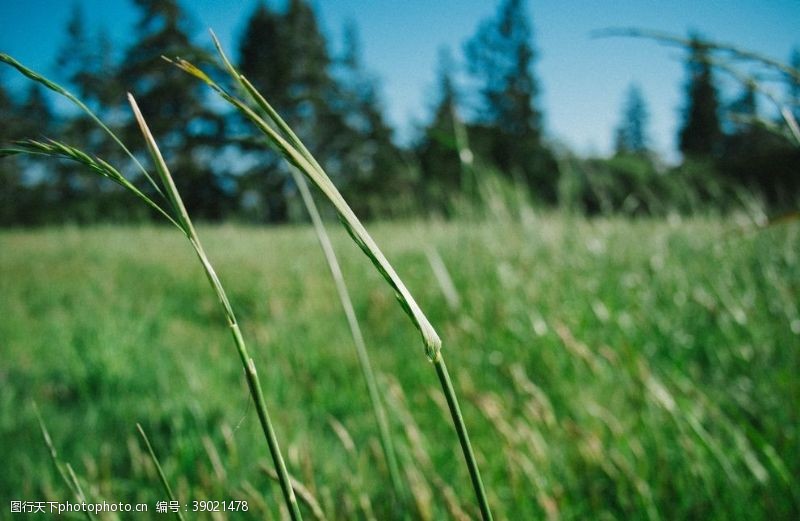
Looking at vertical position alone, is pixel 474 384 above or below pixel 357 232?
below

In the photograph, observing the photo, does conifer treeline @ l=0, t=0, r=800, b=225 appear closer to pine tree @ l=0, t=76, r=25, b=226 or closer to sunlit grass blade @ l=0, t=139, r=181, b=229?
pine tree @ l=0, t=76, r=25, b=226

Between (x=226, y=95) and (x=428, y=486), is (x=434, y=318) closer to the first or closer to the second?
(x=428, y=486)

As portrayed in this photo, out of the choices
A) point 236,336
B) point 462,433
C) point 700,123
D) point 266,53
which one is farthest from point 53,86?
point 700,123

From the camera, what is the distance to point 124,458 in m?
1.10

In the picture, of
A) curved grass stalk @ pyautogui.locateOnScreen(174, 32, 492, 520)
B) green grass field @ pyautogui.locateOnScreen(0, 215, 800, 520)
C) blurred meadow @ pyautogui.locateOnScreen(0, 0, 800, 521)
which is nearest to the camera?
curved grass stalk @ pyautogui.locateOnScreen(174, 32, 492, 520)

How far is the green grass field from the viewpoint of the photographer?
80cm

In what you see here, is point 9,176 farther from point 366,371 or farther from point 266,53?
point 366,371

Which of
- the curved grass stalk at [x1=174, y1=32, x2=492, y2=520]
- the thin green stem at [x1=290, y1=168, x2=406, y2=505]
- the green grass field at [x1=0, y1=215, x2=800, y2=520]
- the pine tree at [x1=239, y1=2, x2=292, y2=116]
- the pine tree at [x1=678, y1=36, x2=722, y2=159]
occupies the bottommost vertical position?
the green grass field at [x1=0, y1=215, x2=800, y2=520]

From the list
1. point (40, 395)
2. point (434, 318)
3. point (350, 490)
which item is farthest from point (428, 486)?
point (40, 395)

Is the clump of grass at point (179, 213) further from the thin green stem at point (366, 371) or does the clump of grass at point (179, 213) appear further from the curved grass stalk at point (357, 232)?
the thin green stem at point (366, 371)

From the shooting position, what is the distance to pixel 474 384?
1.34 metres

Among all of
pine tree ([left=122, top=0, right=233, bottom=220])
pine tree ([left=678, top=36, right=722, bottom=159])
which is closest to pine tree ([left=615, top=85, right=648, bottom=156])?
pine tree ([left=678, top=36, right=722, bottom=159])

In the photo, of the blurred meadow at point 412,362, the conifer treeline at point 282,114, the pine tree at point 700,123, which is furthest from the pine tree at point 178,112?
the pine tree at point 700,123

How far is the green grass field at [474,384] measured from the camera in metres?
0.80
